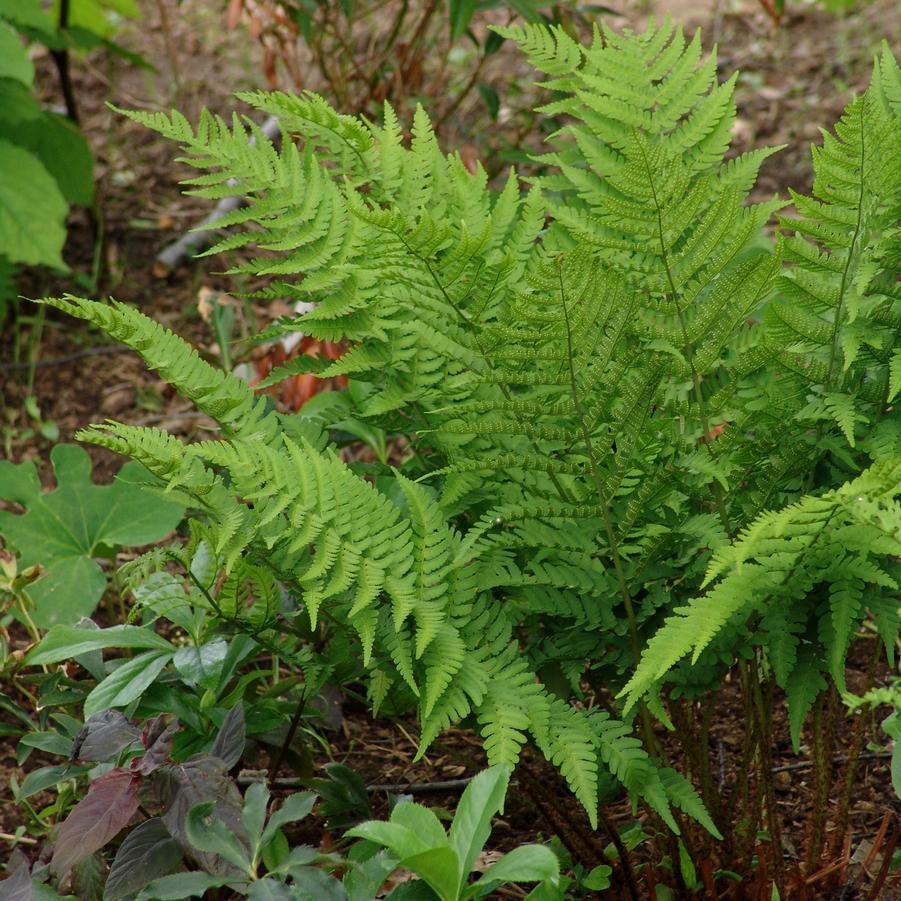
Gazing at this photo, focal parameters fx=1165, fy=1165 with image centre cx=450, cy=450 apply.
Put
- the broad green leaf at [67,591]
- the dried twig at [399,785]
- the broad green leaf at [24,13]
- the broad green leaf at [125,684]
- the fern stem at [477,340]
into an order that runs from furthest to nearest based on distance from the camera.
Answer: the broad green leaf at [24,13] < the broad green leaf at [67,591] < the dried twig at [399,785] < the broad green leaf at [125,684] < the fern stem at [477,340]

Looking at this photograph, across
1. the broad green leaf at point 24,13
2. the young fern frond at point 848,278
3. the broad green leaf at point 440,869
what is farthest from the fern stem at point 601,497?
the broad green leaf at point 24,13

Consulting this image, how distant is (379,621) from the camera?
1.36 m

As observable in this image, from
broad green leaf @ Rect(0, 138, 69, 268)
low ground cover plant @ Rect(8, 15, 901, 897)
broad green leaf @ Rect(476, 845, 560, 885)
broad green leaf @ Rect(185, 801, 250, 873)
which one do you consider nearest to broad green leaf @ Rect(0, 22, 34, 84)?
broad green leaf @ Rect(0, 138, 69, 268)

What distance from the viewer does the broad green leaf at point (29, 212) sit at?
2.68 meters

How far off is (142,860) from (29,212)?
1820 mm

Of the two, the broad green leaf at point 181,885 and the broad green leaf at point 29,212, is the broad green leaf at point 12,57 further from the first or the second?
the broad green leaf at point 181,885

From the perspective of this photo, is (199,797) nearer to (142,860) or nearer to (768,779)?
(142,860)

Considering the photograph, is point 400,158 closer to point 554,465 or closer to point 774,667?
point 554,465

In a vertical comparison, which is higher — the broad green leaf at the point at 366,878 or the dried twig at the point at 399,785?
the broad green leaf at the point at 366,878

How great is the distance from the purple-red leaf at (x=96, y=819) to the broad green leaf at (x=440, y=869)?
382 mm

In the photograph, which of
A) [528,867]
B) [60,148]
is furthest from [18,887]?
[60,148]

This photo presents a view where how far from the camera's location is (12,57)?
253 centimetres

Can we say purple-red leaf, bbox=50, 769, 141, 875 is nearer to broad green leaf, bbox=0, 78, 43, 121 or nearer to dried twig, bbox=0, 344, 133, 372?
dried twig, bbox=0, 344, 133, 372

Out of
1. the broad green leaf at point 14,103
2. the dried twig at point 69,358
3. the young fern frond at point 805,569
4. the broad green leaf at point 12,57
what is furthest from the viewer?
the dried twig at point 69,358
